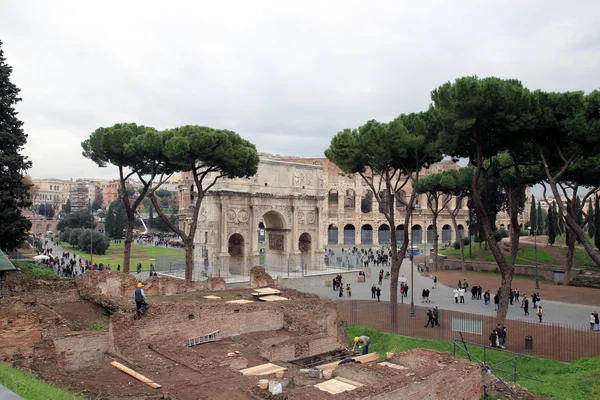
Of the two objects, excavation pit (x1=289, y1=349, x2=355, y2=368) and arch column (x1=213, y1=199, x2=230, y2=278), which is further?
arch column (x1=213, y1=199, x2=230, y2=278)

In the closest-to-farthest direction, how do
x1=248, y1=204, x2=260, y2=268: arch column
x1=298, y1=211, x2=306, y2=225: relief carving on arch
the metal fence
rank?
the metal fence, x1=248, y1=204, x2=260, y2=268: arch column, x1=298, y1=211, x2=306, y2=225: relief carving on arch

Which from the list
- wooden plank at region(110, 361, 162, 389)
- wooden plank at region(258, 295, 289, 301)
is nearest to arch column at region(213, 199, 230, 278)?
wooden plank at region(258, 295, 289, 301)

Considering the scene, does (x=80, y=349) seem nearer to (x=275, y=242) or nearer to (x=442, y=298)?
(x=442, y=298)

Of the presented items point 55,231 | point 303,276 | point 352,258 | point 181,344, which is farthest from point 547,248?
point 55,231

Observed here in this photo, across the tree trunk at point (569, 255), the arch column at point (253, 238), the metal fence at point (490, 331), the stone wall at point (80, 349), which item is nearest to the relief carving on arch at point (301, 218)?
the arch column at point (253, 238)

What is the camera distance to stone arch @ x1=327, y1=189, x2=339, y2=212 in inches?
2645

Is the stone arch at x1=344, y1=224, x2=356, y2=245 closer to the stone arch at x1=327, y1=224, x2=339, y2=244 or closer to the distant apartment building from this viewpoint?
the stone arch at x1=327, y1=224, x2=339, y2=244

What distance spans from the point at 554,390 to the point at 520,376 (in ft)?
7.34

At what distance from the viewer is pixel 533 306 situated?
76.7 feet

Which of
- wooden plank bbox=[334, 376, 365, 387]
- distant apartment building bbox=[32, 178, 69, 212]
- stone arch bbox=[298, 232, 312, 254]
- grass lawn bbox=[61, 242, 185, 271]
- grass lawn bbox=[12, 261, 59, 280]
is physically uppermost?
distant apartment building bbox=[32, 178, 69, 212]

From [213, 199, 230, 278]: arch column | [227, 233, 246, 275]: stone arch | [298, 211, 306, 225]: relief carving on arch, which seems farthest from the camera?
[298, 211, 306, 225]: relief carving on arch

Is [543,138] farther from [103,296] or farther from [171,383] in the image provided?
[103,296]

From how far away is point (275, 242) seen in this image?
36.5 m

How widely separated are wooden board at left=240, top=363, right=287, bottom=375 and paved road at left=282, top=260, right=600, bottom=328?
44.7 feet
